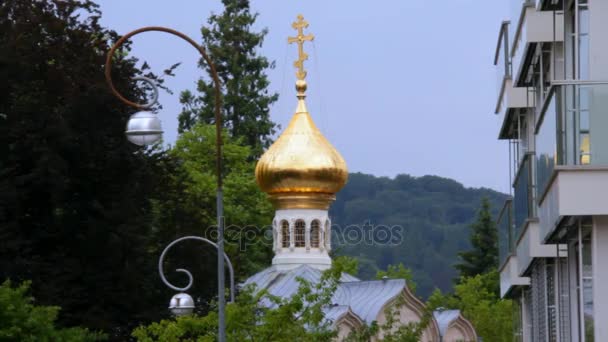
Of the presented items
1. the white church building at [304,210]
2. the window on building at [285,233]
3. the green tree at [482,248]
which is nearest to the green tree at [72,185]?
the white church building at [304,210]

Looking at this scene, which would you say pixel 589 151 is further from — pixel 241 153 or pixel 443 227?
pixel 443 227

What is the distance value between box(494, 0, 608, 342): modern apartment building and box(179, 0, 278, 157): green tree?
61.3 meters

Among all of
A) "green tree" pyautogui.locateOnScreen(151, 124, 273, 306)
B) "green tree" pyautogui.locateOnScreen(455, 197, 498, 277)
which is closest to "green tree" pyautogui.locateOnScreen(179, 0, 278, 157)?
"green tree" pyautogui.locateOnScreen(151, 124, 273, 306)

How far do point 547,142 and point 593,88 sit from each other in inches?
65.6

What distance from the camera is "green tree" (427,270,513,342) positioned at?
87000 mm

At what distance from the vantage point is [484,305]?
91125 mm

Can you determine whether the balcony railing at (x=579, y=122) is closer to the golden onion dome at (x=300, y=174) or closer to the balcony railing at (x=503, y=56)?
the balcony railing at (x=503, y=56)

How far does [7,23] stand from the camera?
1581 inches

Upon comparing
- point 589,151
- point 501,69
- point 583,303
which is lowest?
point 583,303

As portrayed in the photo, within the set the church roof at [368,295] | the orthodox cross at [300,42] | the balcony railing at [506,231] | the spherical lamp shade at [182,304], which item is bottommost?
the spherical lamp shade at [182,304]

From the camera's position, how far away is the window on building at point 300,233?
2987 inches

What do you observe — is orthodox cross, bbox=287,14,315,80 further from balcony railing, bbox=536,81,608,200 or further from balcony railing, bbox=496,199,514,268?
balcony railing, bbox=536,81,608,200

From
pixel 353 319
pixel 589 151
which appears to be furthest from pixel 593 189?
pixel 353 319

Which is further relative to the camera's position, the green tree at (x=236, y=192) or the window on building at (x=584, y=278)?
the green tree at (x=236, y=192)
